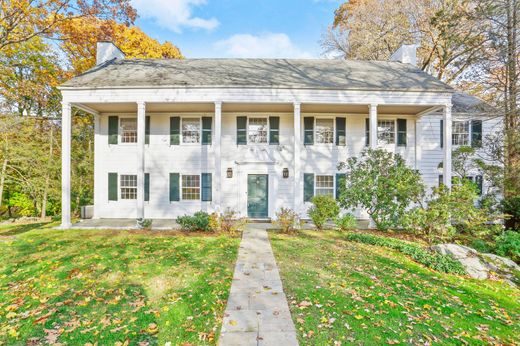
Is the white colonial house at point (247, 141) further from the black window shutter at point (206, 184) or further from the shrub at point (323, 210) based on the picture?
the shrub at point (323, 210)

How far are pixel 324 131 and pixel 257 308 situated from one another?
9.75 meters

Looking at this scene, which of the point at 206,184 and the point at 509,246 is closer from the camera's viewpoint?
the point at 509,246

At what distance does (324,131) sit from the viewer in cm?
1235

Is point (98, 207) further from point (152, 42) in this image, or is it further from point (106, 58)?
point (152, 42)

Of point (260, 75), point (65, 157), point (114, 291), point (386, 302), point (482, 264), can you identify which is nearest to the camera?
point (386, 302)

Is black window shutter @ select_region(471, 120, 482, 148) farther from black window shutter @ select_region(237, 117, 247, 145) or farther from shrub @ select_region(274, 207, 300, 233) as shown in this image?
black window shutter @ select_region(237, 117, 247, 145)

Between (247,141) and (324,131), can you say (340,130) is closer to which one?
(324,131)

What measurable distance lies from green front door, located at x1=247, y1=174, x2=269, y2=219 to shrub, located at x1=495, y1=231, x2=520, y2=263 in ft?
26.6

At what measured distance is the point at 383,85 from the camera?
10.4 metres

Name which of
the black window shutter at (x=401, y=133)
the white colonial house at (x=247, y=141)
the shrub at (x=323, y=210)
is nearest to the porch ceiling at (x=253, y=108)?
the white colonial house at (x=247, y=141)

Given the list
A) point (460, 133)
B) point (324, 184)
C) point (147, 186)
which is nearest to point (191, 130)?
point (147, 186)

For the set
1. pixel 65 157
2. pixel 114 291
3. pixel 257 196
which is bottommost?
pixel 114 291

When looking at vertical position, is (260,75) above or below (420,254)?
above

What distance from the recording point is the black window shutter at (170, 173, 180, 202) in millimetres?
11992
